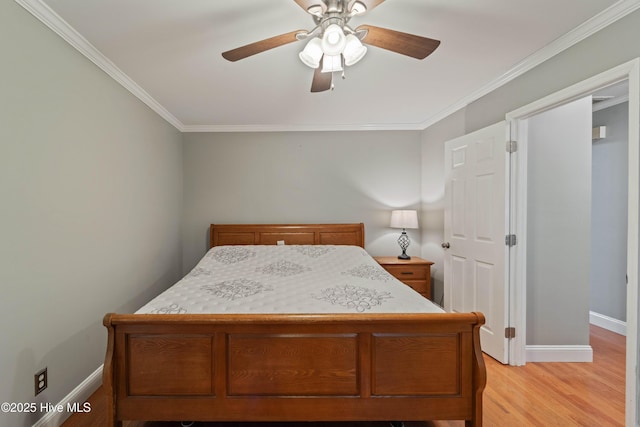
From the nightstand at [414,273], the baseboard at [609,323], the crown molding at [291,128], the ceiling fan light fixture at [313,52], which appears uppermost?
the crown molding at [291,128]

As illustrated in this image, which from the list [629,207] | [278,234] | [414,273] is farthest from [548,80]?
[278,234]

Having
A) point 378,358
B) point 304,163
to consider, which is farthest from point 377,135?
point 378,358

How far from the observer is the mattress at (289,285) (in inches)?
67.2

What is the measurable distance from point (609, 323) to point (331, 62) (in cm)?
405

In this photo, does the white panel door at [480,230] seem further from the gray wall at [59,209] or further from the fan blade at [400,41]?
the gray wall at [59,209]

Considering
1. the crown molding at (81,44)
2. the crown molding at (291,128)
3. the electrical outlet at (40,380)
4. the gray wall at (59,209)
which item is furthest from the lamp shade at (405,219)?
the electrical outlet at (40,380)

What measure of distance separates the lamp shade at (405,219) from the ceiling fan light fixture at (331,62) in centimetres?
223

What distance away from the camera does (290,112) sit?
314cm

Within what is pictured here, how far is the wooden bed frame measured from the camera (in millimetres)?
1448

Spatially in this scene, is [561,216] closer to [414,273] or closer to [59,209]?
[414,273]

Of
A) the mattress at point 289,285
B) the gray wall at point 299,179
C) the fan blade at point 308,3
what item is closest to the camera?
the fan blade at point 308,3

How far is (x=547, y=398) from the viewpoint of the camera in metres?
1.95

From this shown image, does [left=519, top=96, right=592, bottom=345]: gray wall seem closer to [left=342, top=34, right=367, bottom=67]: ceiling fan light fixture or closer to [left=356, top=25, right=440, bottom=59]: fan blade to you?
[left=356, top=25, right=440, bottom=59]: fan blade

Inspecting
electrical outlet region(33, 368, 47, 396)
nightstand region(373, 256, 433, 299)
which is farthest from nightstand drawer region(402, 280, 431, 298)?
electrical outlet region(33, 368, 47, 396)
